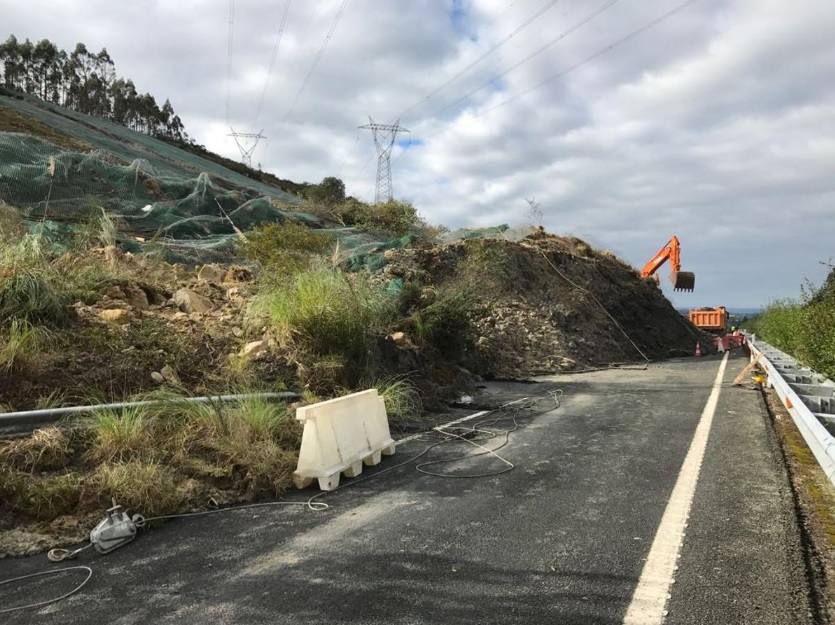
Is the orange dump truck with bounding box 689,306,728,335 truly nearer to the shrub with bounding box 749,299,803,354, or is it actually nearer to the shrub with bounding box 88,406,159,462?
the shrub with bounding box 749,299,803,354

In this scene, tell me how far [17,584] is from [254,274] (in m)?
8.51

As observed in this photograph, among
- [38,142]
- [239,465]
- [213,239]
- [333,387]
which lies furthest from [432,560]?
[38,142]

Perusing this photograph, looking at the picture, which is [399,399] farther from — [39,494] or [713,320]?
[713,320]

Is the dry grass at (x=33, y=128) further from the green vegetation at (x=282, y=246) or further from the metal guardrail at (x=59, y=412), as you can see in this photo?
the metal guardrail at (x=59, y=412)

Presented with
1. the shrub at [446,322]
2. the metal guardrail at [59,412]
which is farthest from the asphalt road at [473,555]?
the shrub at [446,322]

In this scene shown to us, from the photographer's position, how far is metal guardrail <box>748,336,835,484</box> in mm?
4676

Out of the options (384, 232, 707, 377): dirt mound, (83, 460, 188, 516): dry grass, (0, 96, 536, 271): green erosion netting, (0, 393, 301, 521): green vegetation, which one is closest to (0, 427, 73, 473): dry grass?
(0, 393, 301, 521): green vegetation

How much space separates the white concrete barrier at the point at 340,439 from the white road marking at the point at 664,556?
2.78m

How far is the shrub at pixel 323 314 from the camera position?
8375 millimetres

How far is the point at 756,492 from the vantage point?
4953mm

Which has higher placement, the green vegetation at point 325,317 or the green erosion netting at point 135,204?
the green erosion netting at point 135,204

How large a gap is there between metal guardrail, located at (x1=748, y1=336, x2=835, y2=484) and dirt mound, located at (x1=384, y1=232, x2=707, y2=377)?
18.7 feet

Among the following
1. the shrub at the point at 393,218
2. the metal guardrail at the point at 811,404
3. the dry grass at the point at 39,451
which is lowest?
the dry grass at the point at 39,451

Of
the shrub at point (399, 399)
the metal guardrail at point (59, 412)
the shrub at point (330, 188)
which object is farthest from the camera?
the shrub at point (330, 188)
